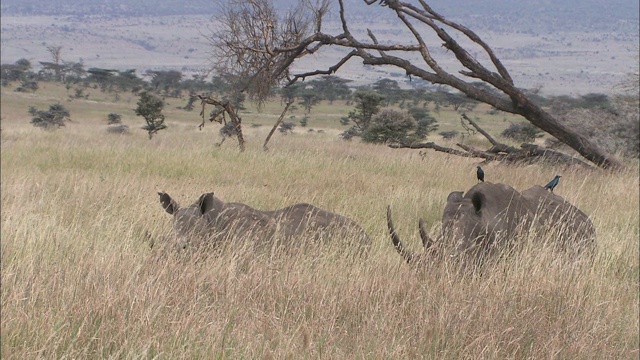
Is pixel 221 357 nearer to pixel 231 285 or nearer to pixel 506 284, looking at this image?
pixel 231 285

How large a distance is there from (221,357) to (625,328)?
236 centimetres

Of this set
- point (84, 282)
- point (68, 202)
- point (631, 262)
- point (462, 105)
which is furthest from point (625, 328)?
point (462, 105)

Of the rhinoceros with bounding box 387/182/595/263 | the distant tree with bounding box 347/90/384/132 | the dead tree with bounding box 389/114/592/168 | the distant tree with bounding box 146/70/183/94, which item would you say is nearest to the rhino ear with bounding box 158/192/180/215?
the rhinoceros with bounding box 387/182/595/263

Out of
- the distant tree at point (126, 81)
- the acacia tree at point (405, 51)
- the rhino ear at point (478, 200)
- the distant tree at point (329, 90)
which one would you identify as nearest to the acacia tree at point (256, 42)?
the acacia tree at point (405, 51)

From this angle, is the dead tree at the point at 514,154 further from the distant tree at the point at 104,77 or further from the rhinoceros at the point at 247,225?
the distant tree at the point at 104,77

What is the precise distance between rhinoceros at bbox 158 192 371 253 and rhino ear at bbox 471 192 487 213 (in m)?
0.79

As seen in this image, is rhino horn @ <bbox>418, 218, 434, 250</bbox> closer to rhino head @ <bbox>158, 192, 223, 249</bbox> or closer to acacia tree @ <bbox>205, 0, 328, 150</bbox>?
rhino head @ <bbox>158, 192, 223, 249</bbox>

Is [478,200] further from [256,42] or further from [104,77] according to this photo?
[104,77]

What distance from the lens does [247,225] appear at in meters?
5.28

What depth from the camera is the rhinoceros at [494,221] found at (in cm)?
440

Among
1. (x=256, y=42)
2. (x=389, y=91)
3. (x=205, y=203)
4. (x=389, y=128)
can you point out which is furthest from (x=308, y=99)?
(x=205, y=203)

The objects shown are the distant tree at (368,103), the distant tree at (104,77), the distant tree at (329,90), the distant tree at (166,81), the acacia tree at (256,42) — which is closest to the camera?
the acacia tree at (256,42)

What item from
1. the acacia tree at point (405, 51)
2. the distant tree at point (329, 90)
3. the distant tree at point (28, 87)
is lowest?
the distant tree at point (28, 87)

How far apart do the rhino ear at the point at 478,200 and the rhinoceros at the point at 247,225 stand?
0.79 m
